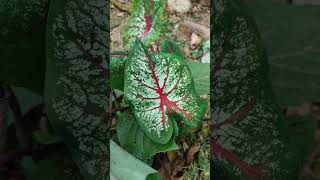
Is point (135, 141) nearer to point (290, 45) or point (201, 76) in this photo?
point (201, 76)

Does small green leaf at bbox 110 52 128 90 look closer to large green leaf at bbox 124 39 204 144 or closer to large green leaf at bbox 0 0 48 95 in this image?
large green leaf at bbox 124 39 204 144

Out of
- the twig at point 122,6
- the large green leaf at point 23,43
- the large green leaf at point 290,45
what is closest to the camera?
the twig at point 122,6

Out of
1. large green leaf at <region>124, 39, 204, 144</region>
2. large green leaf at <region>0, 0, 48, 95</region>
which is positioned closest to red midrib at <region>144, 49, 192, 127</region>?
large green leaf at <region>124, 39, 204, 144</region>

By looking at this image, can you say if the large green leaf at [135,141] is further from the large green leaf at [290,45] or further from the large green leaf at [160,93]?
the large green leaf at [290,45]

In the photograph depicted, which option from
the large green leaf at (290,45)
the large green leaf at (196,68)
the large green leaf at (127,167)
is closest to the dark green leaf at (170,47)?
the large green leaf at (196,68)

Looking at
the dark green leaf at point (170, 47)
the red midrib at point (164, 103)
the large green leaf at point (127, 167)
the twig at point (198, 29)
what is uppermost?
the twig at point (198, 29)

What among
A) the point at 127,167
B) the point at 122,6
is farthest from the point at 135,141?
the point at 122,6
